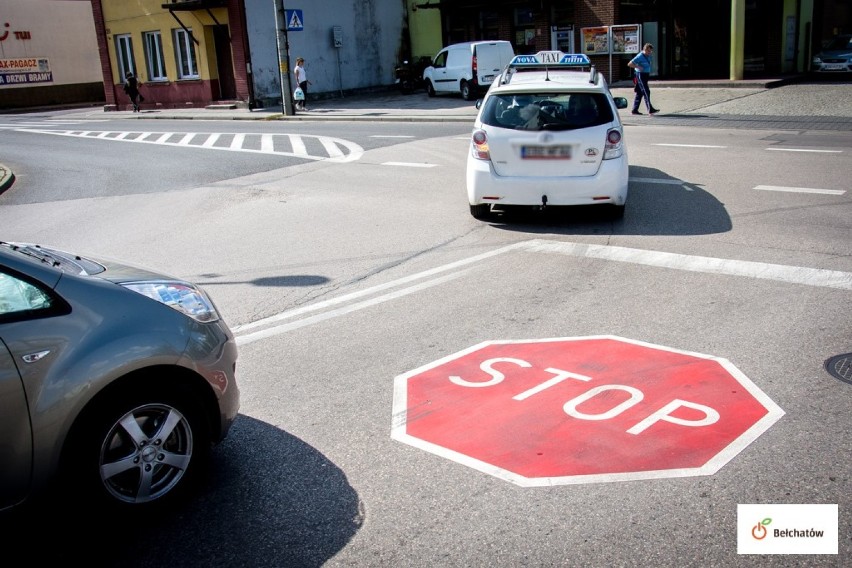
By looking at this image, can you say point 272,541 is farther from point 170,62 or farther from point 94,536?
point 170,62

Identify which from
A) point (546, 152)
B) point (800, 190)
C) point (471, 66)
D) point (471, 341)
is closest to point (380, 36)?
point (471, 66)

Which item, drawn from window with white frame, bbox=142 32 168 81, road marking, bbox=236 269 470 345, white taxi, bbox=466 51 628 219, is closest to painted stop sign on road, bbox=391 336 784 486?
road marking, bbox=236 269 470 345

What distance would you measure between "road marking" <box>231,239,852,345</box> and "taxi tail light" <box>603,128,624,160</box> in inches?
50.9

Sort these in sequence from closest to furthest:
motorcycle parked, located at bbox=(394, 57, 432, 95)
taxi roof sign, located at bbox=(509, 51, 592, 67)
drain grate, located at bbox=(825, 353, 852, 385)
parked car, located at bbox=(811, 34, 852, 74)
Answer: drain grate, located at bbox=(825, 353, 852, 385) < taxi roof sign, located at bbox=(509, 51, 592, 67) < parked car, located at bbox=(811, 34, 852, 74) < motorcycle parked, located at bbox=(394, 57, 432, 95)

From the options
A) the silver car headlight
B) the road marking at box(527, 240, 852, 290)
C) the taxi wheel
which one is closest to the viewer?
the silver car headlight

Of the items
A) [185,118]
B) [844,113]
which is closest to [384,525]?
[844,113]

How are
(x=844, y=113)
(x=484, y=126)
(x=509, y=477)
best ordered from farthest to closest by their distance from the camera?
(x=844, y=113) → (x=484, y=126) → (x=509, y=477)

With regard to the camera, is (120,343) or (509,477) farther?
(509,477)

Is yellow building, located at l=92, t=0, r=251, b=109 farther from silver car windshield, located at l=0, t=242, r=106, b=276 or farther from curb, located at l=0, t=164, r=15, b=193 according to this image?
silver car windshield, located at l=0, t=242, r=106, b=276

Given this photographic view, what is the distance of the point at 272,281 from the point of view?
8297 mm

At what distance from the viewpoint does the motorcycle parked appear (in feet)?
114

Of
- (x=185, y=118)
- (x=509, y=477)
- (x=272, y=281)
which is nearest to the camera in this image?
(x=509, y=477)

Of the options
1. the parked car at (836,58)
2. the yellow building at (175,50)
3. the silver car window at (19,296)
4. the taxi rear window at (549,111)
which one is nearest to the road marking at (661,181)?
the taxi rear window at (549,111)

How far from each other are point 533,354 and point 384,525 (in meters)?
2.34
